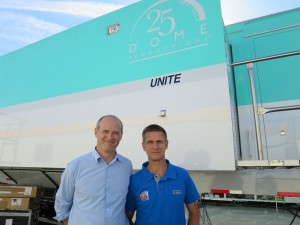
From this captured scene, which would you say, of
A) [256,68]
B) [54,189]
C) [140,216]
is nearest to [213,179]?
[140,216]

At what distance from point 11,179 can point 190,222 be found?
12.2ft

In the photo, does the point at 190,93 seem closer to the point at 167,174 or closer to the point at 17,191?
the point at 167,174

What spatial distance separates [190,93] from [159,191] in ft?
2.84

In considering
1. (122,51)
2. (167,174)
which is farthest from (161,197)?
(122,51)

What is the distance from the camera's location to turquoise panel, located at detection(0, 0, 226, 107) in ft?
7.10

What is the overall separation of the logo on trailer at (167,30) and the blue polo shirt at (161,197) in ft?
3.55

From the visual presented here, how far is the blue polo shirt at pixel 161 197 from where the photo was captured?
5.30 feet

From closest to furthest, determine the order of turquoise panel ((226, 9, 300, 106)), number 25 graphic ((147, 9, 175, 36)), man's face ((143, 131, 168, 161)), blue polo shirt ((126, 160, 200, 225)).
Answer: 1. blue polo shirt ((126, 160, 200, 225))
2. man's face ((143, 131, 168, 161))
3. turquoise panel ((226, 9, 300, 106))
4. number 25 graphic ((147, 9, 175, 36))

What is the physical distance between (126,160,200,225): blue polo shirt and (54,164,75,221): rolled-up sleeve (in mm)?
403

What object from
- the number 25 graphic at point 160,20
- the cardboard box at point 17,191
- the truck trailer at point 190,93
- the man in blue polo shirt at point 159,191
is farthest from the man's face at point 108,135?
the cardboard box at point 17,191

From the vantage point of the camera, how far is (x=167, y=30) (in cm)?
→ 233

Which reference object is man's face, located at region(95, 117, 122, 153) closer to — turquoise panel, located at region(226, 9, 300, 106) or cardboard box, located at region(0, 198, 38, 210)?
turquoise panel, located at region(226, 9, 300, 106)

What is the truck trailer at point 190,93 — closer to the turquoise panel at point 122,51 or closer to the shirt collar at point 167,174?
the turquoise panel at point 122,51

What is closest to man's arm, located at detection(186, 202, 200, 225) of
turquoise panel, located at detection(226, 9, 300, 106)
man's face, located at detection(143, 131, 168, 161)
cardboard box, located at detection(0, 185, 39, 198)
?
man's face, located at detection(143, 131, 168, 161)
